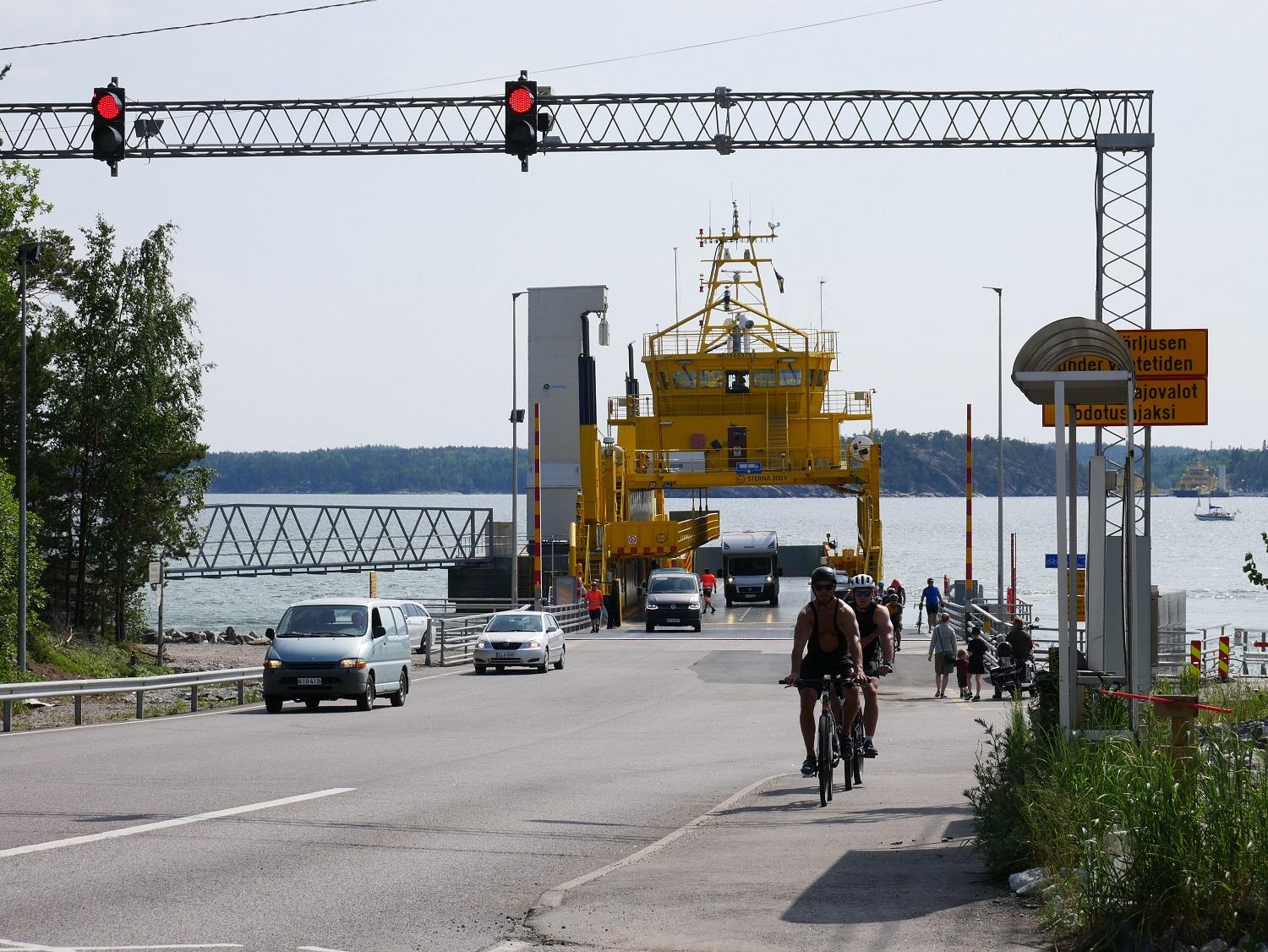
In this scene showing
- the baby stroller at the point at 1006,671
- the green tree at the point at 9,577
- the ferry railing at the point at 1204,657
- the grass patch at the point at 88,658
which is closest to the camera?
the baby stroller at the point at 1006,671

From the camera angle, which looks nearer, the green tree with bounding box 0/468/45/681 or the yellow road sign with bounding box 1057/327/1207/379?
the yellow road sign with bounding box 1057/327/1207/379

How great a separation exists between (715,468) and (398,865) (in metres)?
50.8

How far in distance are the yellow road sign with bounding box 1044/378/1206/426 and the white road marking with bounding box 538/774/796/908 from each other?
19.2 ft

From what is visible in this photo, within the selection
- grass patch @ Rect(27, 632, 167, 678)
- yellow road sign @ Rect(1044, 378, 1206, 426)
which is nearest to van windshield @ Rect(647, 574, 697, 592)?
grass patch @ Rect(27, 632, 167, 678)

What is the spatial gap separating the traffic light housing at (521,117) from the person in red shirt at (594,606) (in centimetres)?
3133

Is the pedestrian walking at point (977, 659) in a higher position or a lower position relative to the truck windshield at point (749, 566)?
lower

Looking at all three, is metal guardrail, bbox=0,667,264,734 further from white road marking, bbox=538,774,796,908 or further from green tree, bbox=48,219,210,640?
green tree, bbox=48,219,210,640

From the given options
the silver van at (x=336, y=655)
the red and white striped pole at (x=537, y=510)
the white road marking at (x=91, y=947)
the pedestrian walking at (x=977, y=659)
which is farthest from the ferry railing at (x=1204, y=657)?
the white road marking at (x=91, y=947)

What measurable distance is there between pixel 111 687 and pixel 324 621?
3.13 m

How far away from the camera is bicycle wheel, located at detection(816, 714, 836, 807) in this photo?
1177cm

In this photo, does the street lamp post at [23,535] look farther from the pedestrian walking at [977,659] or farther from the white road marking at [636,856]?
the white road marking at [636,856]

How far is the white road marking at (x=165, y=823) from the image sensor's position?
9.69m

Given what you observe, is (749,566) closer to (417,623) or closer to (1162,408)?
(417,623)

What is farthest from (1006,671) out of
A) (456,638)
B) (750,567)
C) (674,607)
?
(750,567)
